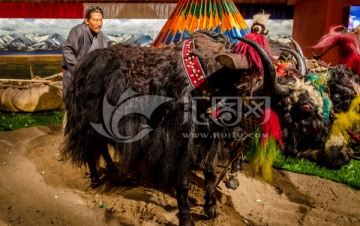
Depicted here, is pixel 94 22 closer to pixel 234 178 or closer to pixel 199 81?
pixel 199 81

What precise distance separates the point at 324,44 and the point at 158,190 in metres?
2.19

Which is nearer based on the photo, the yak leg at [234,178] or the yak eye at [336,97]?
the yak eye at [336,97]

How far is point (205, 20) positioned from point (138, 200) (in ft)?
7.22

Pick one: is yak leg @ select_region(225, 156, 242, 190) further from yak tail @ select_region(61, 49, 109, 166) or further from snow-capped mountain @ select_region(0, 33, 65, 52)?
snow-capped mountain @ select_region(0, 33, 65, 52)

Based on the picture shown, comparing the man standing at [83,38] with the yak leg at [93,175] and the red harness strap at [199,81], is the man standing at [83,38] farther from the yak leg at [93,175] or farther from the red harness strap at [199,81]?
the red harness strap at [199,81]

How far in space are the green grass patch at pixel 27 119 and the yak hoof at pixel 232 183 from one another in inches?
143

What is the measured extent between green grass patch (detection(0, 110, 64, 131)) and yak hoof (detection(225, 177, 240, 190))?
143 inches

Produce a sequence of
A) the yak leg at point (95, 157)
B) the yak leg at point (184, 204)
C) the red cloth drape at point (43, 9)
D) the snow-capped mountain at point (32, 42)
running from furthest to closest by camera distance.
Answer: the snow-capped mountain at point (32, 42) < the red cloth drape at point (43, 9) < the yak leg at point (95, 157) < the yak leg at point (184, 204)

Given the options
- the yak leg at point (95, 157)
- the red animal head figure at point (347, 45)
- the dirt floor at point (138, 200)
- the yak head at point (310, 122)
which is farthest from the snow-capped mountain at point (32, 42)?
the yak head at point (310, 122)

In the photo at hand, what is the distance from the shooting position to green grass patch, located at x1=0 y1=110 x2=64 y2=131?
5228mm

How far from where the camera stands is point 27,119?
18.5 ft

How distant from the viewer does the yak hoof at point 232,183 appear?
10.9ft

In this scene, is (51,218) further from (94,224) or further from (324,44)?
(324,44)

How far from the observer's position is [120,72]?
8.51 ft
